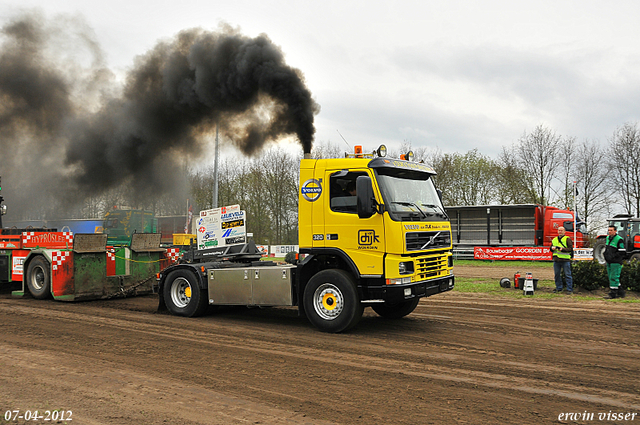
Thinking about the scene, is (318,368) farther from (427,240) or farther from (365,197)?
(427,240)

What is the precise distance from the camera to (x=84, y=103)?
17328 millimetres

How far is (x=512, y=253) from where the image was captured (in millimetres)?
27391

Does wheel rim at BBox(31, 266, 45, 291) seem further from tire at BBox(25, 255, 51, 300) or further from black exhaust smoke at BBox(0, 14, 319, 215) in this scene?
black exhaust smoke at BBox(0, 14, 319, 215)

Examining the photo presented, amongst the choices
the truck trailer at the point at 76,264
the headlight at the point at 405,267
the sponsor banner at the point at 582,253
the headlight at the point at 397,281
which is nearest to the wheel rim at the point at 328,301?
the headlight at the point at 397,281

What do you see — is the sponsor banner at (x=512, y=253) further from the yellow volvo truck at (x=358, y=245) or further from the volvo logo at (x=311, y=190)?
the volvo logo at (x=311, y=190)

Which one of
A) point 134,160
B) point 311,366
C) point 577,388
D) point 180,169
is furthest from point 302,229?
point 180,169

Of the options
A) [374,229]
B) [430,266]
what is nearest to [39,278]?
[374,229]

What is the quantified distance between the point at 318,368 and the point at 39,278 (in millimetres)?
9460

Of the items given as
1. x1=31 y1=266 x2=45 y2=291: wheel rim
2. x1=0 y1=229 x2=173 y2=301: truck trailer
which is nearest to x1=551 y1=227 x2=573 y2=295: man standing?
x1=0 y1=229 x2=173 y2=301: truck trailer

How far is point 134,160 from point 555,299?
14.0 m

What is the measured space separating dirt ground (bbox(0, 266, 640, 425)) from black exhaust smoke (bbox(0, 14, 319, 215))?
23.7 feet

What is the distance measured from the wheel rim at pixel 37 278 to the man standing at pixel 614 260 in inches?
561

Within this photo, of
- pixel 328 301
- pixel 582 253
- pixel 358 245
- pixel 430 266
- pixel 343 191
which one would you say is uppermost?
pixel 343 191

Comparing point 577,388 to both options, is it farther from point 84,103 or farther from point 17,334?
point 84,103
